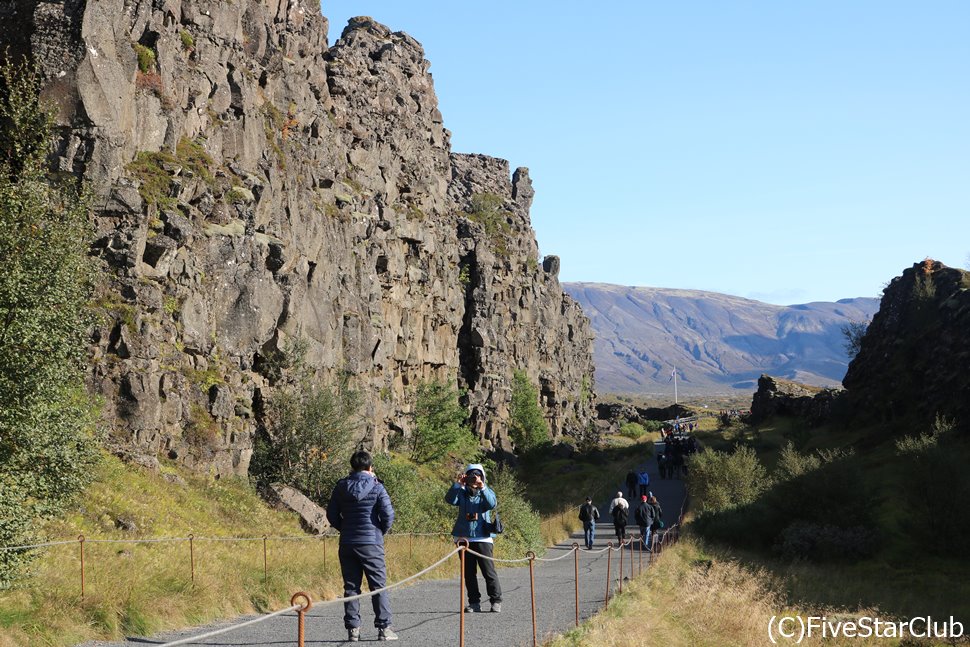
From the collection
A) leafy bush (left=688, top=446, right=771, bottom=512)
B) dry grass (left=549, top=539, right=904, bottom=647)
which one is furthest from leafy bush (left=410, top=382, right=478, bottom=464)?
dry grass (left=549, top=539, right=904, bottom=647)

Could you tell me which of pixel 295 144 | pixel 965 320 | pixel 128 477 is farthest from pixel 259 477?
pixel 965 320

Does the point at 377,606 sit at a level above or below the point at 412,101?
below

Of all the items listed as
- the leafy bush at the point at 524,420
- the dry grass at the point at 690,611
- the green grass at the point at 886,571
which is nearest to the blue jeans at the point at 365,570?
the dry grass at the point at 690,611

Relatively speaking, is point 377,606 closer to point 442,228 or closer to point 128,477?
point 128,477

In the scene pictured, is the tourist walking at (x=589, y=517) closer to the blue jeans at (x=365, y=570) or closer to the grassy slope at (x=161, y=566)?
the grassy slope at (x=161, y=566)

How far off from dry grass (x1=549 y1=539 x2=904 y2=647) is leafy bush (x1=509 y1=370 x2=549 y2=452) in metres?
A: 60.4

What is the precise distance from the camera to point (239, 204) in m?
36.8

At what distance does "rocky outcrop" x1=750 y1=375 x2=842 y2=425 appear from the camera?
271 ft

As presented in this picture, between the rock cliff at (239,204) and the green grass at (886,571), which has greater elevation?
the rock cliff at (239,204)

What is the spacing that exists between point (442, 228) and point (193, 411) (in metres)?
46.3

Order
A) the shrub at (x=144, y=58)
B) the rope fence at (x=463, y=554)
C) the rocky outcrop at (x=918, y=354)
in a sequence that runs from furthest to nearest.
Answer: the rocky outcrop at (x=918, y=354), the shrub at (x=144, y=58), the rope fence at (x=463, y=554)

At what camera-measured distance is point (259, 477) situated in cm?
3550

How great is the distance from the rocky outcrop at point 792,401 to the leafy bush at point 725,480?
1236 inches

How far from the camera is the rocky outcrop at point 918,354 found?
55.8m
